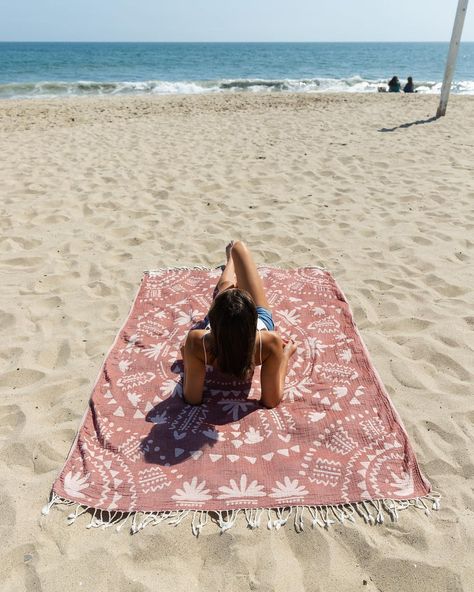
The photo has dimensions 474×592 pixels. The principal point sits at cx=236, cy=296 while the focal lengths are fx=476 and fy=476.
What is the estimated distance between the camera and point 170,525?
80.2 inches

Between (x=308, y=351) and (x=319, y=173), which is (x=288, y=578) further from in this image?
(x=319, y=173)

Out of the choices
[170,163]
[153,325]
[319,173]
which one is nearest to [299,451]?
[153,325]

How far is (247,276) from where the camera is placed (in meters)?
3.15

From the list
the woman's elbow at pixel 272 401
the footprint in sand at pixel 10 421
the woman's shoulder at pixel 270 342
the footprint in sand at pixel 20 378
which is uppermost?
the woman's shoulder at pixel 270 342

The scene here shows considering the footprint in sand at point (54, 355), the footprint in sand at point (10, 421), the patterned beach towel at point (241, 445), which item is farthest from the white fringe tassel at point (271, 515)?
the footprint in sand at point (54, 355)

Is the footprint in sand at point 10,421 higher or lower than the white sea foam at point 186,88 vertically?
lower

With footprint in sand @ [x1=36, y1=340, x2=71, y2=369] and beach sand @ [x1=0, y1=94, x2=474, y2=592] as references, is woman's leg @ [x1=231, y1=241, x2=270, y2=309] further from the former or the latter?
footprint in sand @ [x1=36, y1=340, x2=71, y2=369]

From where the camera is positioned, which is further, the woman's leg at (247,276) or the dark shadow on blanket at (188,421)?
the woman's leg at (247,276)

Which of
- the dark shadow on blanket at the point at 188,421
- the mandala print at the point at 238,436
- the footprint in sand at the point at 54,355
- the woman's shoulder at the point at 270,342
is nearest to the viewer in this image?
the mandala print at the point at 238,436

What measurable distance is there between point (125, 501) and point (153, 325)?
4.84ft

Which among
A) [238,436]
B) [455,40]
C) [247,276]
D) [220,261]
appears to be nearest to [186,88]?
[455,40]

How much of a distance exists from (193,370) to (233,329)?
40 centimetres

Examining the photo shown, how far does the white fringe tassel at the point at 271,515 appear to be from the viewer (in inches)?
79.8

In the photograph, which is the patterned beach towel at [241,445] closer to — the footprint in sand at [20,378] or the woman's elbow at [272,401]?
the woman's elbow at [272,401]
